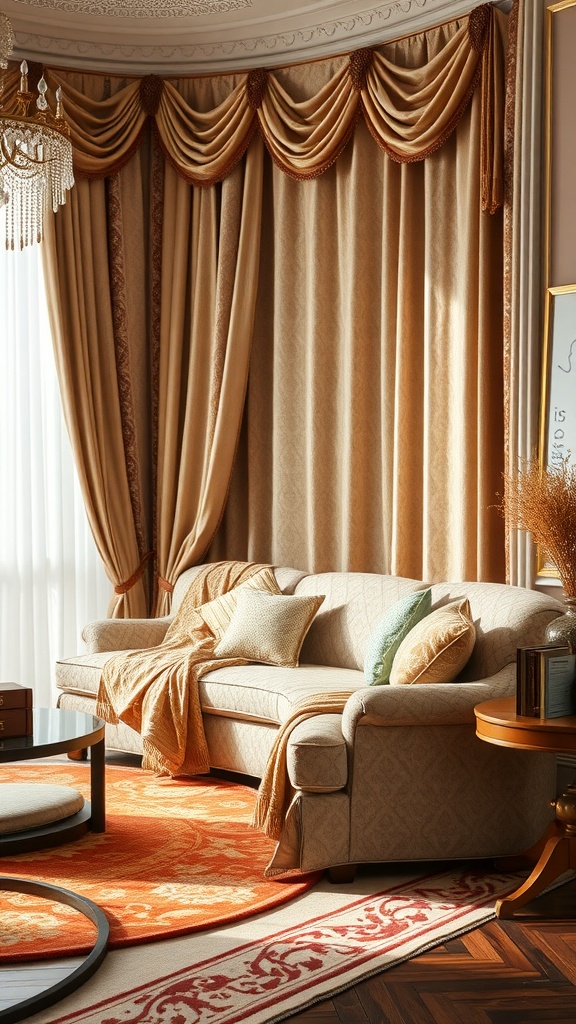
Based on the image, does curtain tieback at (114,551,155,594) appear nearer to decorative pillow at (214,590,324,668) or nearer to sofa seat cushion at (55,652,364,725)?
sofa seat cushion at (55,652,364,725)

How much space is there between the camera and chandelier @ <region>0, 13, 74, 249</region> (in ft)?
12.3

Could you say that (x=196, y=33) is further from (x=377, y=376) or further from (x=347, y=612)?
(x=347, y=612)

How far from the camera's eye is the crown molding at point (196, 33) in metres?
5.13

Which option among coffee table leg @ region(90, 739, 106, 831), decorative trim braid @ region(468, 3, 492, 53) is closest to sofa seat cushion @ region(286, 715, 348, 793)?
coffee table leg @ region(90, 739, 106, 831)

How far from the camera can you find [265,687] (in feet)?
14.0

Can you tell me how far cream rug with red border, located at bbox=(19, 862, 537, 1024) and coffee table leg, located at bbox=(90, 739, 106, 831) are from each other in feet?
2.93

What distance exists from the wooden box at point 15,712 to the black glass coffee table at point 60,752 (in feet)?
0.08

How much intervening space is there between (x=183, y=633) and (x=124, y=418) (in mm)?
1313

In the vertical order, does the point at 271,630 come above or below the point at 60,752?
above

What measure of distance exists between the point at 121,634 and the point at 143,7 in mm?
3027

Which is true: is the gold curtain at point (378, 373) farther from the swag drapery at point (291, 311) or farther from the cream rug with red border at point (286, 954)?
the cream rug with red border at point (286, 954)

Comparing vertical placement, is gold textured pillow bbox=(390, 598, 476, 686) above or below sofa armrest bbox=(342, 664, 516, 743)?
above

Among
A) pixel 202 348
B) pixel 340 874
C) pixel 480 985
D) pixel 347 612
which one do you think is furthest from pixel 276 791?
pixel 202 348

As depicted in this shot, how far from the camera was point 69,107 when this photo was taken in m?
5.58
